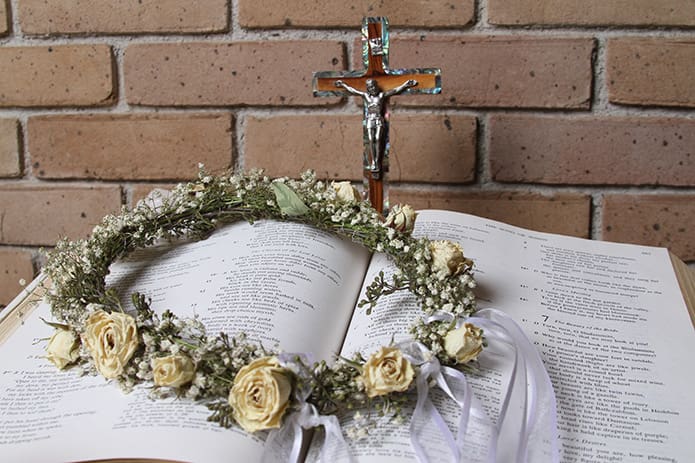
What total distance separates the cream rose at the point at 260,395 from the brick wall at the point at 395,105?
2.18 feet

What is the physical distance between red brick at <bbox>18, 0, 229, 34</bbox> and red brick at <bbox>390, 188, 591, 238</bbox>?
514 millimetres

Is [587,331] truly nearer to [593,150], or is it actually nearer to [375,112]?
[375,112]

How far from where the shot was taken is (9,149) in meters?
1.30

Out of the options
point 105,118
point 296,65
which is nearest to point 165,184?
point 105,118

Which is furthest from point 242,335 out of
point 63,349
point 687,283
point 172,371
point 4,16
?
point 4,16

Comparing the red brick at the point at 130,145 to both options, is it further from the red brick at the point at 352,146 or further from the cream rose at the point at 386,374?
the cream rose at the point at 386,374

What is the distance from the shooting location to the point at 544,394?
635 mm

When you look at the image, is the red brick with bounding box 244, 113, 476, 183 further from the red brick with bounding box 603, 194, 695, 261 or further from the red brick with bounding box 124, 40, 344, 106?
the red brick with bounding box 603, 194, 695, 261

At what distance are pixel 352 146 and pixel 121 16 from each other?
18.9 inches

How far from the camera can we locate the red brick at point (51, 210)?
1.30 metres

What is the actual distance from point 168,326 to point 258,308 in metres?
0.10

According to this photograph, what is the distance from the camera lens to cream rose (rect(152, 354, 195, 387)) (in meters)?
0.64

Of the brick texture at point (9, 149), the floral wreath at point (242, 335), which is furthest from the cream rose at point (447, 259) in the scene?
the brick texture at point (9, 149)

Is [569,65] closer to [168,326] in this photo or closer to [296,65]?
[296,65]
